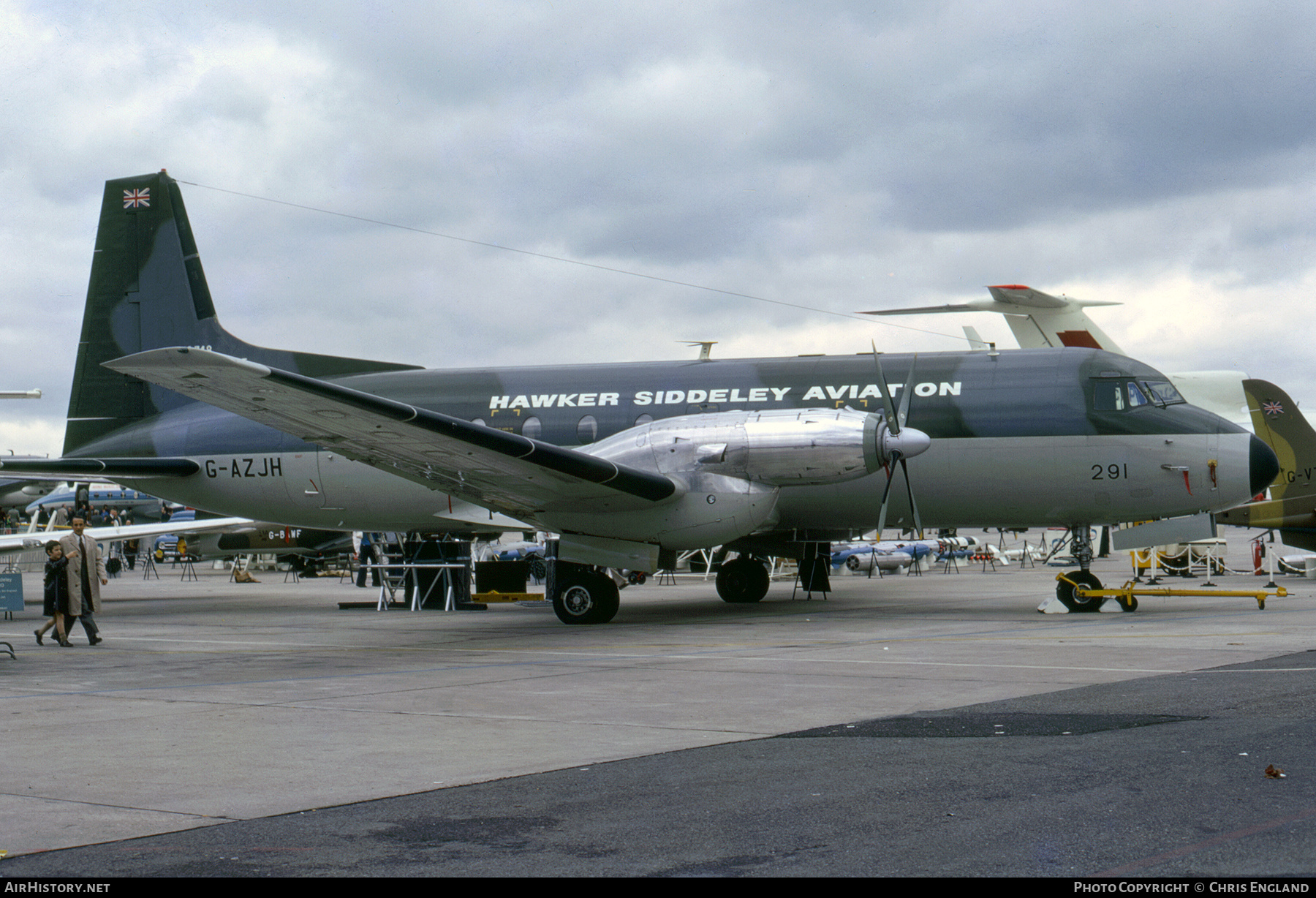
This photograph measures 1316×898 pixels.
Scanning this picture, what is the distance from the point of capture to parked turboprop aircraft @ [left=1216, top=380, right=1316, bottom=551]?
27859 millimetres

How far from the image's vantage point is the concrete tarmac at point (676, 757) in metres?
4.98

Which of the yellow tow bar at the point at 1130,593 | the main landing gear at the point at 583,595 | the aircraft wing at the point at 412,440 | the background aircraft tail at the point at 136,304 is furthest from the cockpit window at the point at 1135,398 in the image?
the background aircraft tail at the point at 136,304

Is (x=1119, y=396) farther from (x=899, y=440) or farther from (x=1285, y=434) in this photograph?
→ (x=1285, y=434)

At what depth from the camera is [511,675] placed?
1162 cm

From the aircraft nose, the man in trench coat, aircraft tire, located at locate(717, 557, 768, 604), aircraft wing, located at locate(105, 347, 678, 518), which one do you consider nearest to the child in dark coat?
the man in trench coat

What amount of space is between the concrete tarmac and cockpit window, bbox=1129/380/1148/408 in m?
3.86

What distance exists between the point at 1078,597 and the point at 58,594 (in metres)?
14.2

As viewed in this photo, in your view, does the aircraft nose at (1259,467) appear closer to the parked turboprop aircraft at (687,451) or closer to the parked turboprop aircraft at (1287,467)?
the parked turboprop aircraft at (687,451)

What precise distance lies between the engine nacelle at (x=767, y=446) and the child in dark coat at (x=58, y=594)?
7.30 metres

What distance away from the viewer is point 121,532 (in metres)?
27.2

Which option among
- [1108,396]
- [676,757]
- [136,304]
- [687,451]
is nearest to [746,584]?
[687,451]
